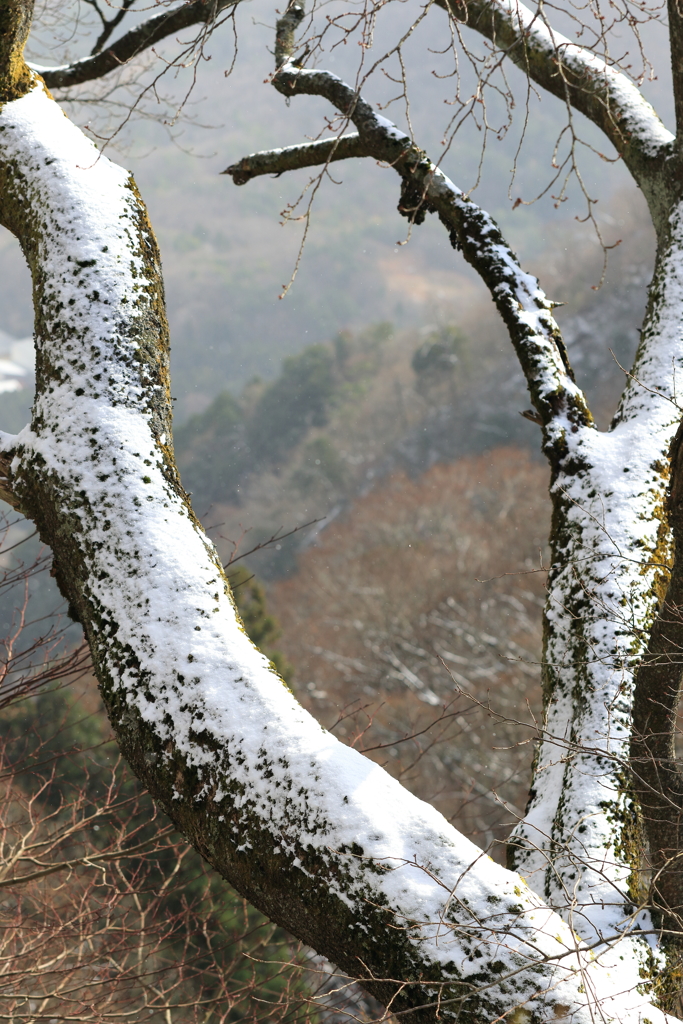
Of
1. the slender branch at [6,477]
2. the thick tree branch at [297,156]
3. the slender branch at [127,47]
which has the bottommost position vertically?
the slender branch at [6,477]

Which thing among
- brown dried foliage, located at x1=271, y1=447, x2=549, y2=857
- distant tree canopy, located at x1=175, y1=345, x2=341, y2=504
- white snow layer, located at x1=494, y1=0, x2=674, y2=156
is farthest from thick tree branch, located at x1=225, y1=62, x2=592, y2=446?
distant tree canopy, located at x1=175, y1=345, x2=341, y2=504

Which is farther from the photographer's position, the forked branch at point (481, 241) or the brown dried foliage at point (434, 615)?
the brown dried foliage at point (434, 615)

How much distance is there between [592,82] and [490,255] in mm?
1447

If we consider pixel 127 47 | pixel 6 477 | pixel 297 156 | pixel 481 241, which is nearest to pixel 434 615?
pixel 127 47

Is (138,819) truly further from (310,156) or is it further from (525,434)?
(525,434)

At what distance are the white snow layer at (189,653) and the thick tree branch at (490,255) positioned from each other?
4.09ft

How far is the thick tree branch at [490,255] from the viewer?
371 cm

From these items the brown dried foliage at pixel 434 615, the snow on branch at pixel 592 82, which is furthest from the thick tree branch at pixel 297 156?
the brown dried foliage at pixel 434 615

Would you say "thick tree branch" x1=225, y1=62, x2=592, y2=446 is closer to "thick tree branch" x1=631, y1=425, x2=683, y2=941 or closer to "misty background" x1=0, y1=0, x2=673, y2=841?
"misty background" x1=0, y1=0, x2=673, y2=841

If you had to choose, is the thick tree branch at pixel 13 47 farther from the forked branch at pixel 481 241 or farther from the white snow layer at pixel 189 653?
the forked branch at pixel 481 241

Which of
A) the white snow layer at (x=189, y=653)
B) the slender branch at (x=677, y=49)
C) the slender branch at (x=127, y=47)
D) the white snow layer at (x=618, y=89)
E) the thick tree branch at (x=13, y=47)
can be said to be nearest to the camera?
the white snow layer at (x=189, y=653)

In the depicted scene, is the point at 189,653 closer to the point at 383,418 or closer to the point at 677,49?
the point at 677,49

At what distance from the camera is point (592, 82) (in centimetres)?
444

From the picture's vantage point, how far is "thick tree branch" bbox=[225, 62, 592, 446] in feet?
12.2
